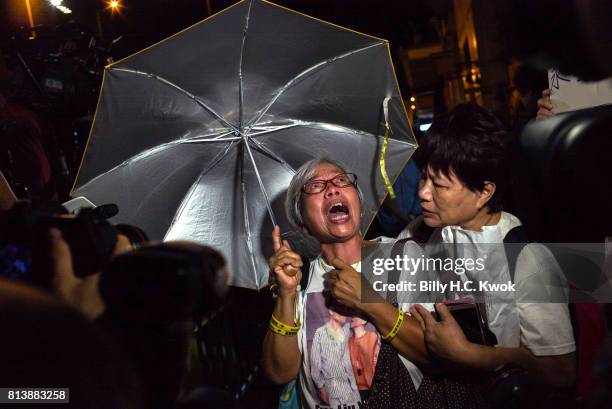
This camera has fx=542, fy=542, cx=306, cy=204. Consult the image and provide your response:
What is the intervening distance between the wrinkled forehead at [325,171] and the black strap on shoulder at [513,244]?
2.74ft

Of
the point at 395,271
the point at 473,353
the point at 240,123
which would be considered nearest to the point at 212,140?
the point at 240,123

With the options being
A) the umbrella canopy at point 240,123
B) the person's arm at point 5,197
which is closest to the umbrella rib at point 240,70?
the umbrella canopy at point 240,123

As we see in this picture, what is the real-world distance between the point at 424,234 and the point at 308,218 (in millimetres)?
505

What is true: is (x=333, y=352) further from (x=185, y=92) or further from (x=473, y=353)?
(x=185, y=92)

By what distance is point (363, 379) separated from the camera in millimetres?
1794

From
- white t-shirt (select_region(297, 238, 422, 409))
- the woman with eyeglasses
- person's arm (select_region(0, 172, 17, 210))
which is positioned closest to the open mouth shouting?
the woman with eyeglasses

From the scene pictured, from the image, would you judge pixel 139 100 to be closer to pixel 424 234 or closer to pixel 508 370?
pixel 424 234

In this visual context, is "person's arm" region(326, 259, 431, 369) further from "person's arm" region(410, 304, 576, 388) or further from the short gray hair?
the short gray hair

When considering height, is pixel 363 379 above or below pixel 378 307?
below

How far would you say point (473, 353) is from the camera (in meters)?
1.47

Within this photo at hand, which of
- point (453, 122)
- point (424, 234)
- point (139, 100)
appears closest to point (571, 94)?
point (453, 122)

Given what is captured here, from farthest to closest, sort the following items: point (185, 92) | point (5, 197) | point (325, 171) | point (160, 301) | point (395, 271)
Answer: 1. point (185, 92)
2. point (325, 171)
3. point (395, 271)
4. point (5, 197)
5. point (160, 301)

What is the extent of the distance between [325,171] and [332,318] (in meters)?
0.63

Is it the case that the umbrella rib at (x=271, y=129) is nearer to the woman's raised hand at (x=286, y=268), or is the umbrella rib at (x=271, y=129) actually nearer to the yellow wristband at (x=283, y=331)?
the woman's raised hand at (x=286, y=268)
